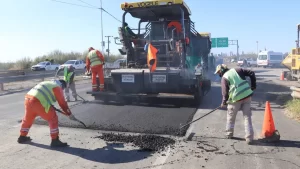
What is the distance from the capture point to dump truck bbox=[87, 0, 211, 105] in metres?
8.02

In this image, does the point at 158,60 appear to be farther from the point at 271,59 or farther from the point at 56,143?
the point at 271,59

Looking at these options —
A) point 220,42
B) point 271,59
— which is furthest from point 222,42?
point 271,59

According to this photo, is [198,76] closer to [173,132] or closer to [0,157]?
[173,132]

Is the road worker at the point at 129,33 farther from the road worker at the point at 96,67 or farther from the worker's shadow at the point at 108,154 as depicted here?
the worker's shadow at the point at 108,154

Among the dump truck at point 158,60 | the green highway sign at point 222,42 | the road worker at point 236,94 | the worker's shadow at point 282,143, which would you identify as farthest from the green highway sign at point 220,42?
the worker's shadow at point 282,143

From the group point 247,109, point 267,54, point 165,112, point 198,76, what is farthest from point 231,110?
point 267,54

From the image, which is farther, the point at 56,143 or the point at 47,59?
the point at 47,59

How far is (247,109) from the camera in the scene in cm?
515

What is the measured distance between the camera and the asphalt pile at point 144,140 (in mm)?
4760

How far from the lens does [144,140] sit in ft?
16.7

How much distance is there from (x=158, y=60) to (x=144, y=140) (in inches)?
158

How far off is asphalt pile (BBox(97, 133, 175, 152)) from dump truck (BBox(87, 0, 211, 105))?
9.20 ft

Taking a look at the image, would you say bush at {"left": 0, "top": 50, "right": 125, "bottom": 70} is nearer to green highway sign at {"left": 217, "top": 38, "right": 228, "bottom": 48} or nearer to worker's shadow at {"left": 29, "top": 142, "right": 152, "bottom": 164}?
green highway sign at {"left": 217, "top": 38, "right": 228, "bottom": 48}

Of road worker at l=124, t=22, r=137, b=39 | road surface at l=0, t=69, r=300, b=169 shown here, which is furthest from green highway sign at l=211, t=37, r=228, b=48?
road surface at l=0, t=69, r=300, b=169
